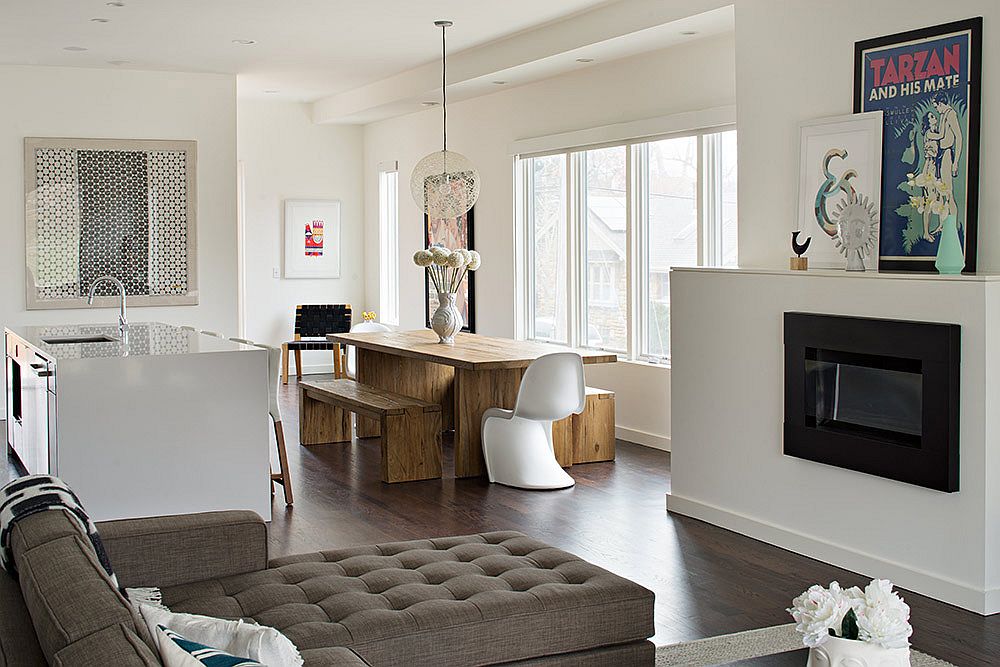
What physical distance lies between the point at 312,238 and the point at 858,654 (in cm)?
993

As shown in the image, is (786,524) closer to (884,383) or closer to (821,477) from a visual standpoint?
(821,477)

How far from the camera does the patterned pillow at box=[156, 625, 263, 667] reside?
5.12 ft

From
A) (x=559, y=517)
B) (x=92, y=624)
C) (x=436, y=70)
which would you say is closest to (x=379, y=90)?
(x=436, y=70)

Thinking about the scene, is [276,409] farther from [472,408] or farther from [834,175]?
[834,175]

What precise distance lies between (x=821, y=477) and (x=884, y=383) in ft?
1.73

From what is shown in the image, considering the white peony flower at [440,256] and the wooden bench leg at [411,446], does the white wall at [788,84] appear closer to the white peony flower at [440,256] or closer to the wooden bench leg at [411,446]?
the wooden bench leg at [411,446]

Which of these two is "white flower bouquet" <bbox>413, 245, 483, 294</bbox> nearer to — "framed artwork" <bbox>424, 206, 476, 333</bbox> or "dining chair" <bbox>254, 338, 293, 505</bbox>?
"dining chair" <bbox>254, 338, 293, 505</bbox>

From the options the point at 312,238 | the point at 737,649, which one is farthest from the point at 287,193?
the point at 737,649

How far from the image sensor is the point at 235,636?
1.80m

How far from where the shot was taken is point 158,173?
8570 mm

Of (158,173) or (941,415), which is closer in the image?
(941,415)

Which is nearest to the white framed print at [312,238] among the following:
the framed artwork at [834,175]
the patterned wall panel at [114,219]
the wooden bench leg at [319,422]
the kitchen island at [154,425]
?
the patterned wall panel at [114,219]

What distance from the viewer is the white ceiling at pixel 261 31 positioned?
20.9 feet

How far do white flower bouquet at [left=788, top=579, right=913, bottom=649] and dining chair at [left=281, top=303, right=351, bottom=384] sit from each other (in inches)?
358
